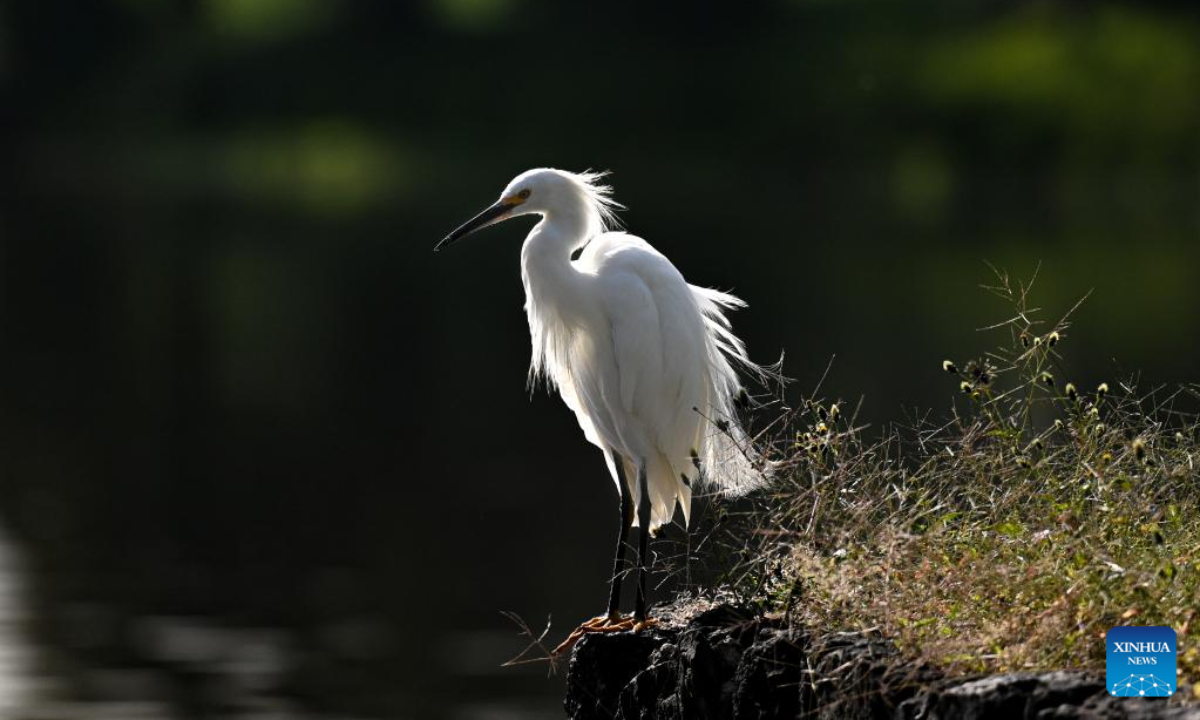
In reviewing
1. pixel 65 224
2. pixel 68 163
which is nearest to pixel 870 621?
pixel 65 224

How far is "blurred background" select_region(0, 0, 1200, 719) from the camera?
11070 millimetres

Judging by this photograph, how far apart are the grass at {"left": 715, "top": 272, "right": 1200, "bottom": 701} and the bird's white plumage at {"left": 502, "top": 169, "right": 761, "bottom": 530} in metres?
0.91

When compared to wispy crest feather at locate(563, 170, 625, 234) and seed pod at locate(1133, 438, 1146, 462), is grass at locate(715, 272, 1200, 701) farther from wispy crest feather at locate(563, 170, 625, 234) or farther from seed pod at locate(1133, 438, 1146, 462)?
wispy crest feather at locate(563, 170, 625, 234)

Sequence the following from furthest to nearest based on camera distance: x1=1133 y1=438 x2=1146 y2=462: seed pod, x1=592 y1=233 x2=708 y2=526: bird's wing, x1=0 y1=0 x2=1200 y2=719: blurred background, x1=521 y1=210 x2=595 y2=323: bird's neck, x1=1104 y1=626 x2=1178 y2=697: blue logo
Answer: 1. x1=0 y1=0 x2=1200 y2=719: blurred background
2. x1=521 y1=210 x2=595 y2=323: bird's neck
3. x1=592 y1=233 x2=708 y2=526: bird's wing
4. x1=1133 y1=438 x2=1146 y2=462: seed pod
5. x1=1104 y1=626 x2=1178 y2=697: blue logo

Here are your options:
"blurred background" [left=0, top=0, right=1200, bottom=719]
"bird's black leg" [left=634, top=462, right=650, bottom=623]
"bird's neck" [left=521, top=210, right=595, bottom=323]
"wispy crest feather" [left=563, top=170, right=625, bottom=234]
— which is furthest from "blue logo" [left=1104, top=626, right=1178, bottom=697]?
"blurred background" [left=0, top=0, right=1200, bottom=719]

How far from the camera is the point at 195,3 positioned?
64312 mm

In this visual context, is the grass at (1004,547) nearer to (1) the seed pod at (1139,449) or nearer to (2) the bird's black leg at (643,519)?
(1) the seed pod at (1139,449)

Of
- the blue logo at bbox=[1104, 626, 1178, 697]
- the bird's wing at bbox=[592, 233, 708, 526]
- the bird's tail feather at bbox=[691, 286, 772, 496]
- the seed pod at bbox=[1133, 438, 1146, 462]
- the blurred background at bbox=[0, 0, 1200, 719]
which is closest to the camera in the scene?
the blue logo at bbox=[1104, 626, 1178, 697]

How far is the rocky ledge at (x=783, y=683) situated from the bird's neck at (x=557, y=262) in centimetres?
120

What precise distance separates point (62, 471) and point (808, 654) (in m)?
11.3

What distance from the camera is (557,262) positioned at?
620cm

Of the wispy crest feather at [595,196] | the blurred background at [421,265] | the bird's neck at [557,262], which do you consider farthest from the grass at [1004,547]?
the blurred background at [421,265]

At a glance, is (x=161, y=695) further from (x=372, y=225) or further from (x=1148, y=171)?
(x=1148, y=171)

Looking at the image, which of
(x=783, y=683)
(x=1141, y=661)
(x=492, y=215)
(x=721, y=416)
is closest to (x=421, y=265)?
(x=492, y=215)
